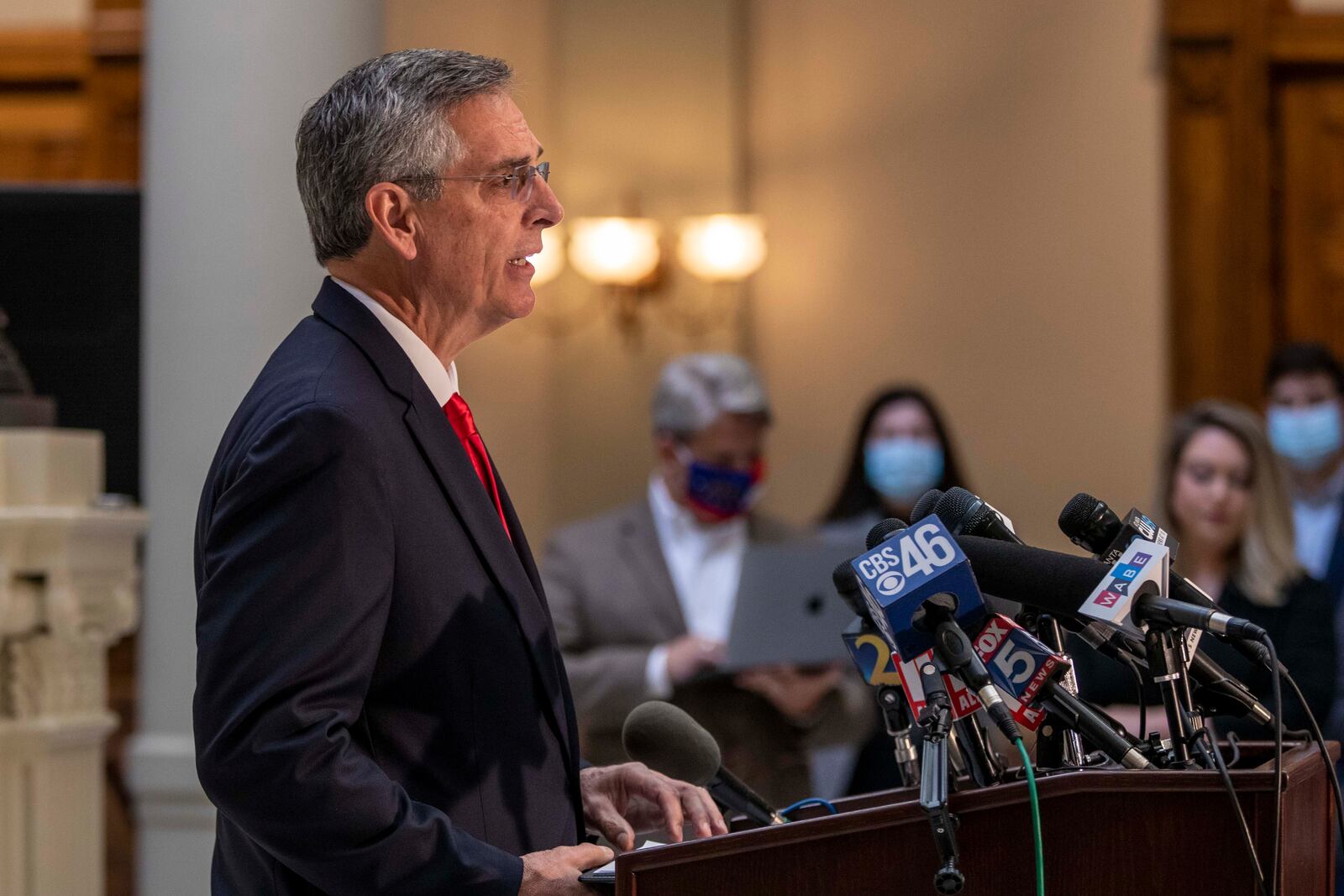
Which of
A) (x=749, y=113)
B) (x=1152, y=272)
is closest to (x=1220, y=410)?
(x=1152, y=272)

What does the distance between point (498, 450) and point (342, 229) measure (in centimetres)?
492

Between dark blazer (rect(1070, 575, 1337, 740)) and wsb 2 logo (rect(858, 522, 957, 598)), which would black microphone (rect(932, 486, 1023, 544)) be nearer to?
wsb 2 logo (rect(858, 522, 957, 598))

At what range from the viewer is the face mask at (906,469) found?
468 cm

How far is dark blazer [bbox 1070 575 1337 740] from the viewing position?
11.6ft

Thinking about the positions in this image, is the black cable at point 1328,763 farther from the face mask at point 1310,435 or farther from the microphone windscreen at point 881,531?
the face mask at point 1310,435

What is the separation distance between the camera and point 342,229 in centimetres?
190

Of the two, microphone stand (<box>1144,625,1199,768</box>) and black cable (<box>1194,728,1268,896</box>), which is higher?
microphone stand (<box>1144,625,1199,768</box>)

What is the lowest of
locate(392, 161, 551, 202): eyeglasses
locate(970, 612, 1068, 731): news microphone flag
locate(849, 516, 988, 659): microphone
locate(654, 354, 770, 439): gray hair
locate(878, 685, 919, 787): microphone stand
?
locate(878, 685, 919, 787): microphone stand

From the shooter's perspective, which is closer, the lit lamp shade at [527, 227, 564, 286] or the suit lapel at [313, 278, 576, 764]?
the suit lapel at [313, 278, 576, 764]

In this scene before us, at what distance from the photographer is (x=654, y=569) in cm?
428

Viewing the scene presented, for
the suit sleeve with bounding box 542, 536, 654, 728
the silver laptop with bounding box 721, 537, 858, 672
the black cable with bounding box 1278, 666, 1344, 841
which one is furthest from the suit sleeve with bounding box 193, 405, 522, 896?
the silver laptop with bounding box 721, 537, 858, 672

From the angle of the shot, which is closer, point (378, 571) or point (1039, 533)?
point (378, 571)

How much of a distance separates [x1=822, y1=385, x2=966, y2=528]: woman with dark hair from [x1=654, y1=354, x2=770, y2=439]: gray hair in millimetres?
466

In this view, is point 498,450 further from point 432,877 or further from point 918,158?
point 432,877
